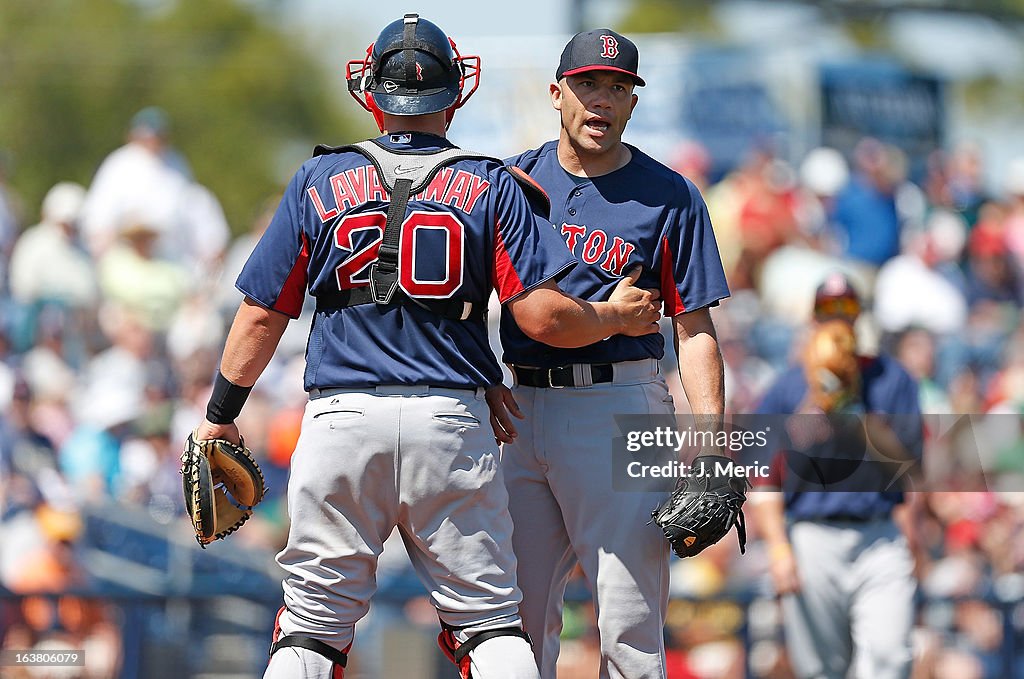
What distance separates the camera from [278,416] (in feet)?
33.7

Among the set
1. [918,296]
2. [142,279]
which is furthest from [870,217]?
[142,279]

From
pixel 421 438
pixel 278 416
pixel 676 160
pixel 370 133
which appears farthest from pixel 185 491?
pixel 370 133

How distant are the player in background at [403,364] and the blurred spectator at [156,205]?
792cm

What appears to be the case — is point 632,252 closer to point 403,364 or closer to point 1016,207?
point 403,364

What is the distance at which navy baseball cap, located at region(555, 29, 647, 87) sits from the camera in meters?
5.00

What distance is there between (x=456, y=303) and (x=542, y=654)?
4.41 feet

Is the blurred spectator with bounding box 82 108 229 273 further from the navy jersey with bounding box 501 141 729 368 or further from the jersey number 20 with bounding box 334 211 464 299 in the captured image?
the jersey number 20 with bounding box 334 211 464 299

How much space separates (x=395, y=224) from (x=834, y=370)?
10.2ft

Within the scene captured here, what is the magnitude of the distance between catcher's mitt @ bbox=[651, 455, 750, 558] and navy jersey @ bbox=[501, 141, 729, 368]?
1.58 feet

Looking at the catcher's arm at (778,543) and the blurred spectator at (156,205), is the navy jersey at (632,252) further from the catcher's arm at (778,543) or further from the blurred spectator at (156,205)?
the blurred spectator at (156,205)

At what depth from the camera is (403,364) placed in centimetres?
454

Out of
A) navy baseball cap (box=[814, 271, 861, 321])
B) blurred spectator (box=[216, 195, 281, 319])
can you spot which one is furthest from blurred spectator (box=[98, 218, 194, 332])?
navy baseball cap (box=[814, 271, 861, 321])

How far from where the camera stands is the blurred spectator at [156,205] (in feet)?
40.7
